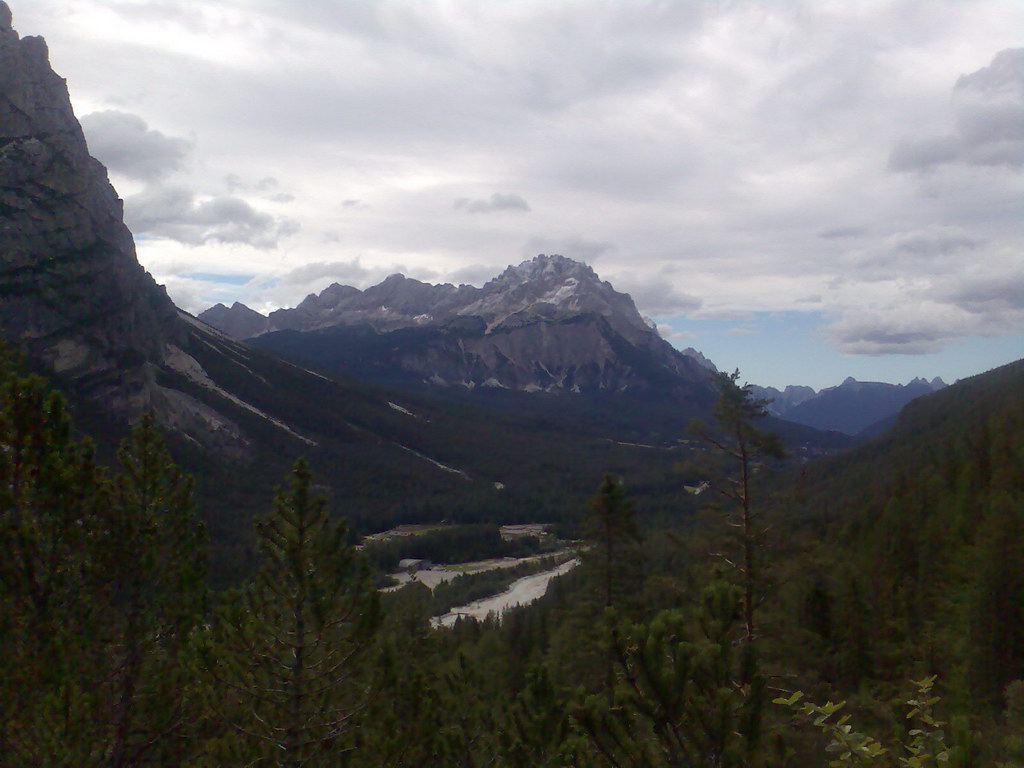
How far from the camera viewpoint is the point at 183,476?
12.9m

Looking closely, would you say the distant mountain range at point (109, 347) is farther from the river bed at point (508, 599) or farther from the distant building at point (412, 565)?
the river bed at point (508, 599)

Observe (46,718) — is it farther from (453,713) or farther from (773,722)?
(453,713)

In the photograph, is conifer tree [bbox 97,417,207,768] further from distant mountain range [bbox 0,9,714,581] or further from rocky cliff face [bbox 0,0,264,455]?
rocky cliff face [bbox 0,0,264,455]

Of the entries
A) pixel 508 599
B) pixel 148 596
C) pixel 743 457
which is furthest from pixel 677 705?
pixel 508 599

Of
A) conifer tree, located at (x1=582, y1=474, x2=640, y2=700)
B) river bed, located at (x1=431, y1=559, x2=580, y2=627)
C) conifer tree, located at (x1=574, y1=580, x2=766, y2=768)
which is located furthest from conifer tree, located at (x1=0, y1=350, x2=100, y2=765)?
river bed, located at (x1=431, y1=559, x2=580, y2=627)

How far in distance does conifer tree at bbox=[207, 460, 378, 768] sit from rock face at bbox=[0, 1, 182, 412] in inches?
5883

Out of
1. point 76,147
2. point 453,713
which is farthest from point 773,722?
point 76,147

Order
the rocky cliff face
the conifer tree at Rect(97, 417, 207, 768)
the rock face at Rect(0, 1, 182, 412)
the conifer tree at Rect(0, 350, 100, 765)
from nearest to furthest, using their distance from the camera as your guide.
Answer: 1. the conifer tree at Rect(0, 350, 100, 765)
2. the conifer tree at Rect(97, 417, 207, 768)
3. the rock face at Rect(0, 1, 182, 412)
4. the rocky cliff face

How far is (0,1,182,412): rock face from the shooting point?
459 ft

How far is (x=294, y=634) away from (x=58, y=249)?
167159 mm

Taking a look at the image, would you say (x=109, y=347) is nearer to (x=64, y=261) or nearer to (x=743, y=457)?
(x=64, y=261)

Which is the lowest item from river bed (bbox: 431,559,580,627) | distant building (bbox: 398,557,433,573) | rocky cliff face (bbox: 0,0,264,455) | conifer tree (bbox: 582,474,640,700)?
distant building (bbox: 398,557,433,573)

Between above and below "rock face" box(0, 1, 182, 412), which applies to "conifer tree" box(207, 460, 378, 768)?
below

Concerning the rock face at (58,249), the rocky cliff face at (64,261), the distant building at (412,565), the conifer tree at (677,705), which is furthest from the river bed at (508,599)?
the rock face at (58,249)
